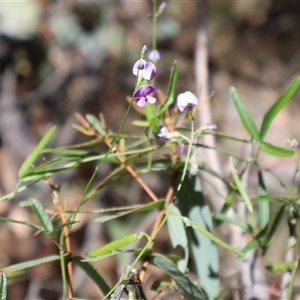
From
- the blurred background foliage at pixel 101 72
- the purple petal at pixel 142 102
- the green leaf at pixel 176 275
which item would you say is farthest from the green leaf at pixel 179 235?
the blurred background foliage at pixel 101 72

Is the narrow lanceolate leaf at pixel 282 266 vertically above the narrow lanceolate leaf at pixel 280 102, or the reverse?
the narrow lanceolate leaf at pixel 280 102

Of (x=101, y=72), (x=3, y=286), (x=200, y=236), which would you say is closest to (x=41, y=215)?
(x=3, y=286)

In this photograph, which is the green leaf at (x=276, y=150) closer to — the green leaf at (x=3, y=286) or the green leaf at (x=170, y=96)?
the green leaf at (x=170, y=96)

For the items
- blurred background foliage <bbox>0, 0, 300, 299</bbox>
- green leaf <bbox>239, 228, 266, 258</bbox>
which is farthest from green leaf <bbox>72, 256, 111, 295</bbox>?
blurred background foliage <bbox>0, 0, 300, 299</bbox>

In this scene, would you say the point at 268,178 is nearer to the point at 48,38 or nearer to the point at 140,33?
the point at 140,33

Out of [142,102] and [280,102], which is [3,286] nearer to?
[142,102]

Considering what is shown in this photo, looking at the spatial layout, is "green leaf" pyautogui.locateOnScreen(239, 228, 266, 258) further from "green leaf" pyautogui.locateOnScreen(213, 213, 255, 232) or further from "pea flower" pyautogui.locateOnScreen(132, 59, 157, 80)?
"pea flower" pyautogui.locateOnScreen(132, 59, 157, 80)

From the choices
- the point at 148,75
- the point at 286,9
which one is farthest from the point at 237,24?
the point at 148,75
